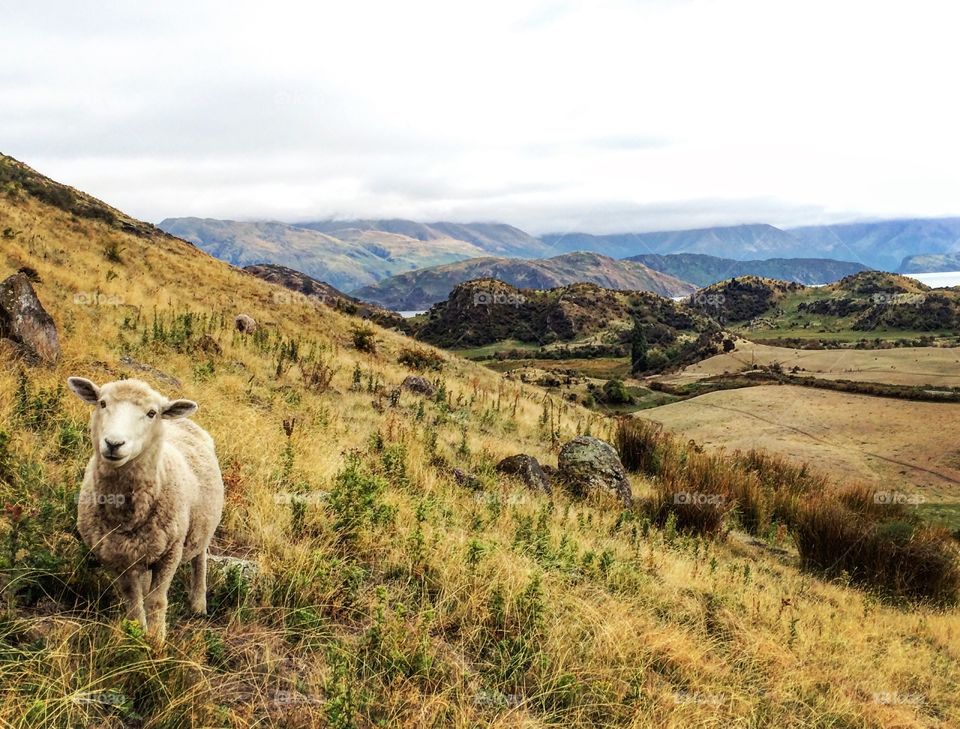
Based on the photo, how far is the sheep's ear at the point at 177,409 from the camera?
353 cm

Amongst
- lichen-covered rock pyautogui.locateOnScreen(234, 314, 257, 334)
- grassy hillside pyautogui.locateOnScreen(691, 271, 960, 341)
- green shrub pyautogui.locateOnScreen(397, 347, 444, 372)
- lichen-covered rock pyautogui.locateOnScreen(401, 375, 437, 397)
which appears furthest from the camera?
grassy hillside pyautogui.locateOnScreen(691, 271, 960, 341)

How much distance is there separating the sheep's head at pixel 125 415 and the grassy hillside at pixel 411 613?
40.0 inches

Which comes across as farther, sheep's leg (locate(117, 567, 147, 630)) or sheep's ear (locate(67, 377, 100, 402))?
sheep's ear (locate(67, 377, 100, 402))

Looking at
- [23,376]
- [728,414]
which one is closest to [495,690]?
[23,376]

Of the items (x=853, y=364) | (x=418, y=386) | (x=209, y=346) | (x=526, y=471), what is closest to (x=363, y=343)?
(x=418, y=386)

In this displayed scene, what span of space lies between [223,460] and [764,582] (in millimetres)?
7356

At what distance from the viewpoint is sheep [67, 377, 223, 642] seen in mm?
3205

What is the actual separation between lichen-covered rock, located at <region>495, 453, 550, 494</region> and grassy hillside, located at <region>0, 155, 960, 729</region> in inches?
20.4

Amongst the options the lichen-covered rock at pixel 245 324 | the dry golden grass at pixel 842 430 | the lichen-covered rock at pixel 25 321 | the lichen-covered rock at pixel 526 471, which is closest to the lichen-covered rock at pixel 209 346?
the lichen-covered rock at pixel 25 321

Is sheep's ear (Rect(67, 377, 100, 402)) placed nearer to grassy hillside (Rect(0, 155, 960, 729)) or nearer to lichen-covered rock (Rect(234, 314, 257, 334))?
grassy hillside (Rect(0, 155, 960, 729))

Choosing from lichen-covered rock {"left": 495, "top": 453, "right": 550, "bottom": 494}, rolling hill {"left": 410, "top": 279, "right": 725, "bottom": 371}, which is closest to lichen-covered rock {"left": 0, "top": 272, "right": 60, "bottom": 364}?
lichen-covered rock {"left": 495, "top": 453, "right": 550, "bottom": 494}

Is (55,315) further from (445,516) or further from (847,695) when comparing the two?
(847,695)

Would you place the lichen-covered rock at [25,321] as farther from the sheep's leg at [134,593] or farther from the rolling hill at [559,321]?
the rolling hill at [559,321]

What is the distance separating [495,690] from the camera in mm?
3645
